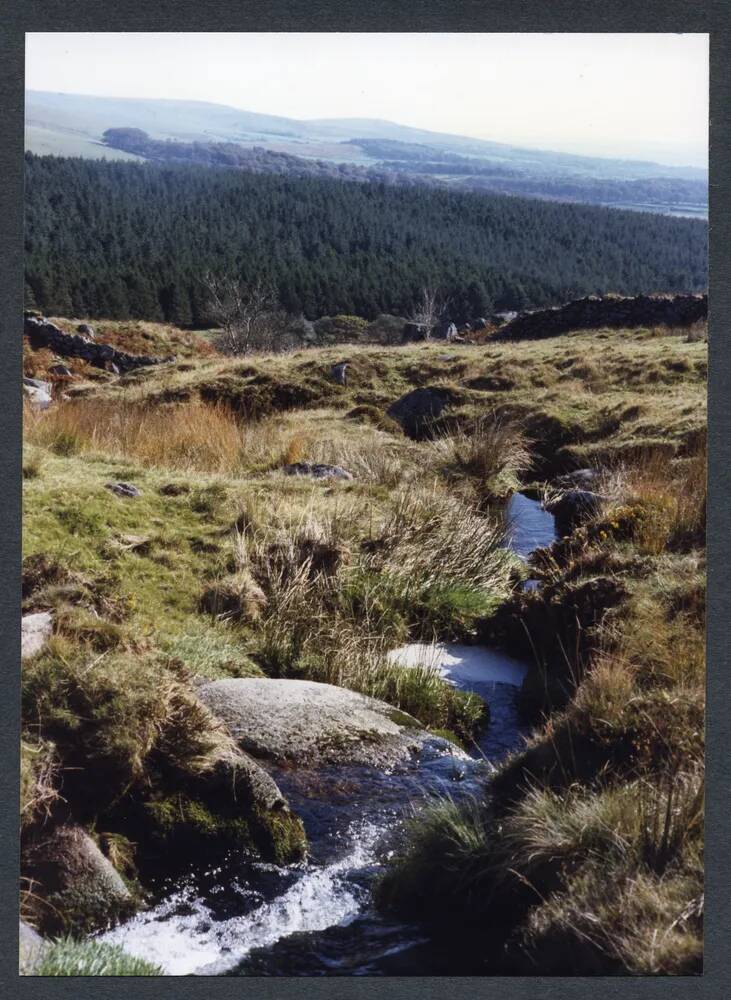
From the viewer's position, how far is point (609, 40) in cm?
409

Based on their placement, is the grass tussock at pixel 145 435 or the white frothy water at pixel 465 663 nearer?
the white frothy water at pixel 465 663

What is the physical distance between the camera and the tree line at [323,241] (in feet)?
17.8

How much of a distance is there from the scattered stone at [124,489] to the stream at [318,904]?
2.20m

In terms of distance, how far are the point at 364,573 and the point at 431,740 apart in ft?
4.23

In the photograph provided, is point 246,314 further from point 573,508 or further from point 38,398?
point 573,508

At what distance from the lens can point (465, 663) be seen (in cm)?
556

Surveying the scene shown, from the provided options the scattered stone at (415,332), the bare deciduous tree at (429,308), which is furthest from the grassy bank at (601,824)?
the scattered stone at (415,332)

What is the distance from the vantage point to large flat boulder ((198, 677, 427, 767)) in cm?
430

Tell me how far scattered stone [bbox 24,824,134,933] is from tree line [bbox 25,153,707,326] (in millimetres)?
2297

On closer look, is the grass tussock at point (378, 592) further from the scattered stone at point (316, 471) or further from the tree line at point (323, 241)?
the tree line at point (323, 241)
